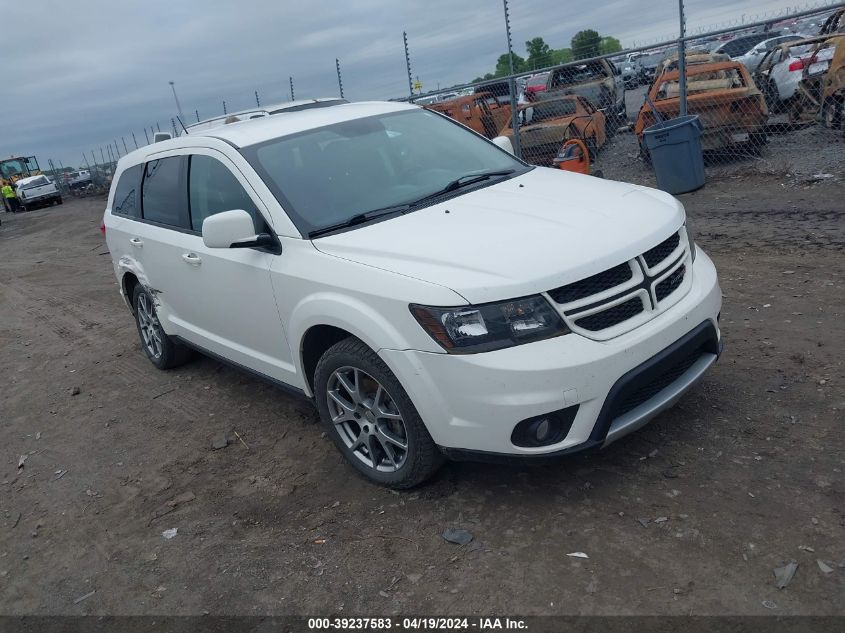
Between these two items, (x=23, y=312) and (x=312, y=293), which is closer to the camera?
(x=312, y=293)

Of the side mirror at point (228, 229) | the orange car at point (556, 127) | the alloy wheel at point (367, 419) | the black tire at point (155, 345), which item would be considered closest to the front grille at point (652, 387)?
the alloy wheel at point (367, 419)

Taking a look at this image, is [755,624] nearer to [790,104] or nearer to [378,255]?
[378,255]

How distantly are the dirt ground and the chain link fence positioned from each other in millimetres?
5420

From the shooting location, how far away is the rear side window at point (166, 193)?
484 centimetres

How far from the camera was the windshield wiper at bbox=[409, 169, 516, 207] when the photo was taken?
3.96 m

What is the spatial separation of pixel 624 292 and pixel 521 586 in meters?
1.31

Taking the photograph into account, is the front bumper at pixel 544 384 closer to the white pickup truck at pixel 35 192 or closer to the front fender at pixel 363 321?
the front fender at pixel 363 321

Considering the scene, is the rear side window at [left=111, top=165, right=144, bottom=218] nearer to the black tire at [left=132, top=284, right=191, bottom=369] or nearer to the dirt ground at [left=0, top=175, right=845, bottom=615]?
the black tire at [left=132, top=284, right=191, bottom=369]

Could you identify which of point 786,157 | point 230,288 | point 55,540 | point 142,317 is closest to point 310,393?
point 230,288

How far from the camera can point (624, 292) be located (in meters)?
3.15

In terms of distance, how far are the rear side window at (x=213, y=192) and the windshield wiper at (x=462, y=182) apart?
899mm

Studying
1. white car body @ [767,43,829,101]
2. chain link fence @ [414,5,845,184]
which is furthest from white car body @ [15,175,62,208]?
white car body @ [767,43,829,101]

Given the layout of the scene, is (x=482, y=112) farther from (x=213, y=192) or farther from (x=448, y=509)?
(x=448, y=509)

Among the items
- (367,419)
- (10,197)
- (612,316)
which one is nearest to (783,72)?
(612,316)
